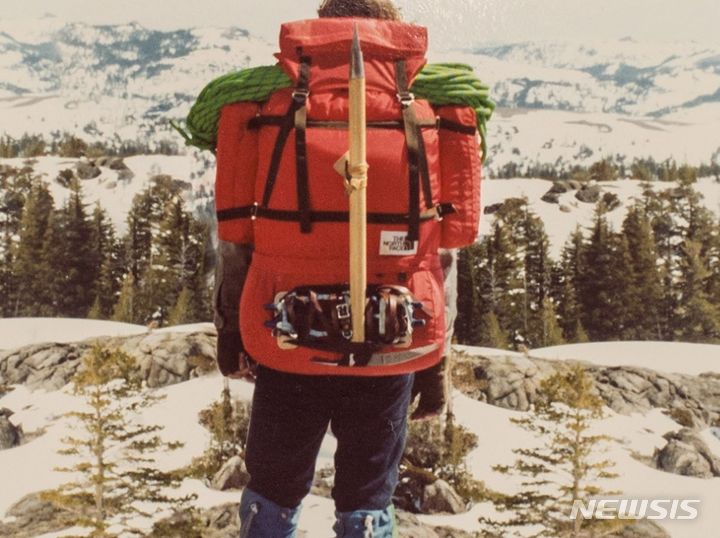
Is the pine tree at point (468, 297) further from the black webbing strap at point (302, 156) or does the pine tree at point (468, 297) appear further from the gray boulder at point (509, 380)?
the black webbing strap at point (302, 156)

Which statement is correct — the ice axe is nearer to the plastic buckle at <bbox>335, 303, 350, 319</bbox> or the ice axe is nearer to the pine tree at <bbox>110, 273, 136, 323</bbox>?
the plastic buckle at <bbox>335, 303, 350, 319</bbox>

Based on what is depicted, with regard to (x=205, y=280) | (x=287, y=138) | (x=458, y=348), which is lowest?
(x=458, y=348)

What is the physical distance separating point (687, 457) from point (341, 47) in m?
2.97

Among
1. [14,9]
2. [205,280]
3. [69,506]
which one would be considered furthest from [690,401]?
[14,9]

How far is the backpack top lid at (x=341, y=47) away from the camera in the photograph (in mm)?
1609

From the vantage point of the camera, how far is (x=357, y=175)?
150cm

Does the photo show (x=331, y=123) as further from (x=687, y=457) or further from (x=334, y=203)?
(x=687, y=457)

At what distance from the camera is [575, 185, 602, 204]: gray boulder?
374cm

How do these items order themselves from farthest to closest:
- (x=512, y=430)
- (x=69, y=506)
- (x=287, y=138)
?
(x=512, y=430) < (x=69, y=506) < (x=287, y=138)

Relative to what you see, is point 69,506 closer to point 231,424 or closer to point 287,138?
point 231,424

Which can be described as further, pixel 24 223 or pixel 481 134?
pixel 24 223

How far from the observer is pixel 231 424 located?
11.6ft

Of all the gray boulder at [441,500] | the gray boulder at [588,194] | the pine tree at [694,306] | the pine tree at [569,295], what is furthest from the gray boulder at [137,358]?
the pine tree at [694,306]

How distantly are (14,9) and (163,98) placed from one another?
86 centimetres
